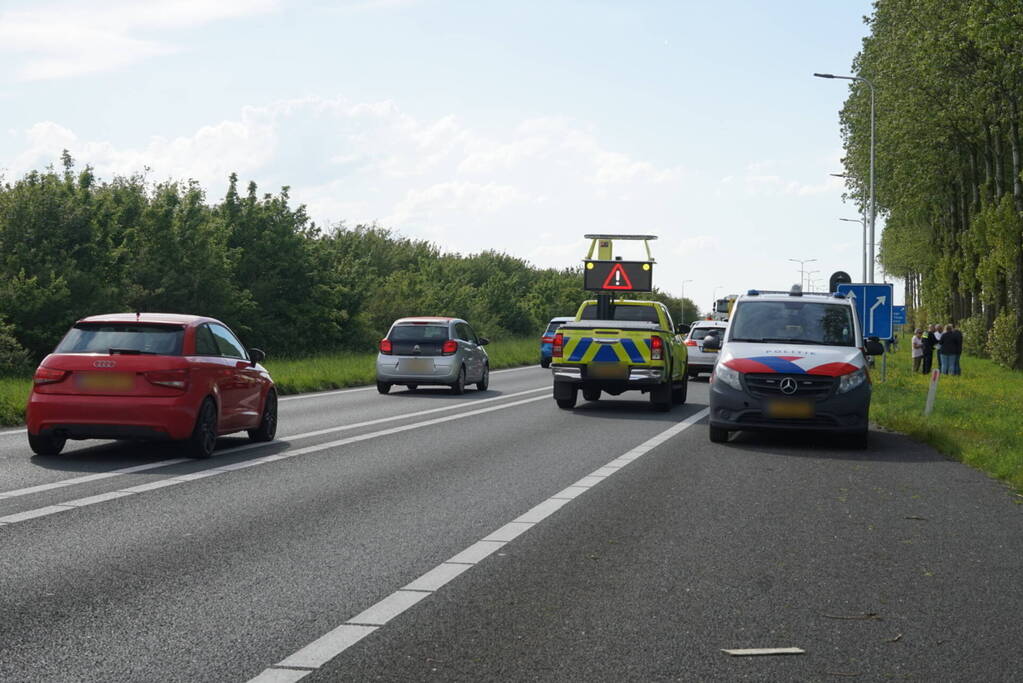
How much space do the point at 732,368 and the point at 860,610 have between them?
9264 mm

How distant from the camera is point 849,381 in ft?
49.8

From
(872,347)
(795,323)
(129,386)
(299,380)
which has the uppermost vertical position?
(795,323)

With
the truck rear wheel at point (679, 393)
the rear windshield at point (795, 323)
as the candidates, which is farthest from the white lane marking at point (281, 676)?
the truck rear wheel at point (679, 393)

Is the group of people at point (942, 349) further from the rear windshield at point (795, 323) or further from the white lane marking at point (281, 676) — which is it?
the white lane marking at point (281, 676)

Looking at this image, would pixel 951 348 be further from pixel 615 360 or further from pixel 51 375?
pixel 51 375

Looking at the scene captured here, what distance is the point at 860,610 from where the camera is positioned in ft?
20.9

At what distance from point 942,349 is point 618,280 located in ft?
32.3

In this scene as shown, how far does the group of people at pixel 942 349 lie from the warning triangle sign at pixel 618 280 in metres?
9.58

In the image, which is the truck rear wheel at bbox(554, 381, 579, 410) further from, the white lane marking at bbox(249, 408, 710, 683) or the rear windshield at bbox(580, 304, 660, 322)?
the white lane marking at bbox(249, 408, 710, 683)

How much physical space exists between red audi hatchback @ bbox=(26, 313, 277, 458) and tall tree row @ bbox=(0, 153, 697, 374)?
18218 mm

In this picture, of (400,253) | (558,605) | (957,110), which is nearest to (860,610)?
(558,605)

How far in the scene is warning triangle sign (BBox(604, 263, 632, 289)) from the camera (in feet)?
112

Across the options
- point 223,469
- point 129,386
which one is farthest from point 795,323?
point 129,386

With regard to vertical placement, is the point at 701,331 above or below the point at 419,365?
above
